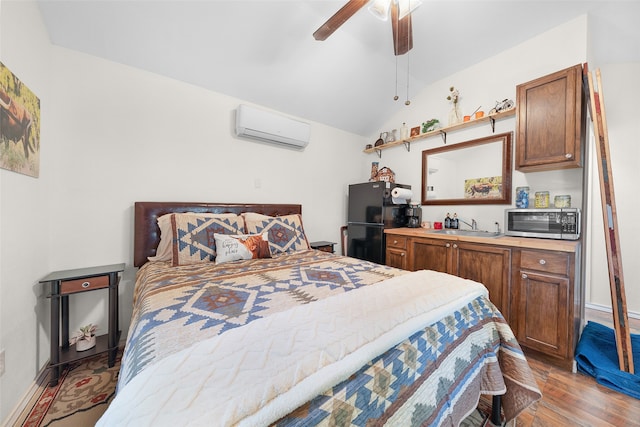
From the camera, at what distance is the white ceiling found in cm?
188

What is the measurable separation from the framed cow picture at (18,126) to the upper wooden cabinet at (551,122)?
138 inches

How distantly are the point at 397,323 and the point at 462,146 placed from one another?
2.63 meters

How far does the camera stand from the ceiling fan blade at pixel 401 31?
1574mm

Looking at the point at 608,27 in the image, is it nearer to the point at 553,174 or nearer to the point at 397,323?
the point at 553,174

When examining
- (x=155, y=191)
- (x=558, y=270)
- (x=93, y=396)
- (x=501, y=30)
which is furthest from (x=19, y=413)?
(x=501, y=30)

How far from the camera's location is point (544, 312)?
5.90 feet

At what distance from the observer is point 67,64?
1.90m

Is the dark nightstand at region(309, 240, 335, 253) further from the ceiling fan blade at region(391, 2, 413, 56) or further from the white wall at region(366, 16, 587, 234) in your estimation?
the ceiling fan blade at region(391, 2, 413, 56)

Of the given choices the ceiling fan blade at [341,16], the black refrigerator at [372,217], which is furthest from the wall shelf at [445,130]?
the ceiling fan blade at [341,16]

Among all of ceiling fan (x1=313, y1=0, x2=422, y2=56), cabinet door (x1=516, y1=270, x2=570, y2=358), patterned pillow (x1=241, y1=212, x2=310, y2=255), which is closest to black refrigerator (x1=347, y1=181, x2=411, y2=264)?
patterned pillow (x1=241, y1=212, x2=310, y2=255)

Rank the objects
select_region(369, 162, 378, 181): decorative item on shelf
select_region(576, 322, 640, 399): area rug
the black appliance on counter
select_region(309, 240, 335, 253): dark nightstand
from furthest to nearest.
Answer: select_region(369, 162, 378, 181): decorative item on shelf
the black appliance on counter
select_region(309, 240, 335, 253): dark nightstand
select_region(576, 322, 640, 399): area rug

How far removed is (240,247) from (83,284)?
107 cm

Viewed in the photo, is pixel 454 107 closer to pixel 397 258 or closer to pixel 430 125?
pixel 430 125

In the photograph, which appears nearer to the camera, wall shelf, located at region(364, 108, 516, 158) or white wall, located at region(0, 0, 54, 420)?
white wall, located at region(0, 0, 54, 420)
